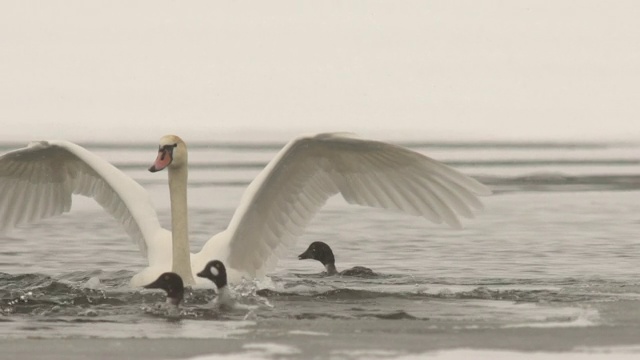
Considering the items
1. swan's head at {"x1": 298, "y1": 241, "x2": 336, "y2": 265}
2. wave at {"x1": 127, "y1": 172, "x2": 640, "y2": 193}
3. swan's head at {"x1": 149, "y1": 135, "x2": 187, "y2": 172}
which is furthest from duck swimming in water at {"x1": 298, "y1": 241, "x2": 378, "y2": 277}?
wave at {"x1": 127, "y1": 172, "x2": 640, "y2": 193}

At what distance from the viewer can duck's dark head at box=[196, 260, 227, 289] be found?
8828mm

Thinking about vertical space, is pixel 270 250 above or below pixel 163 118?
below

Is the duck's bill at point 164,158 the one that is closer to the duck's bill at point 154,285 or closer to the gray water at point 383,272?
the gray water at point 383,272

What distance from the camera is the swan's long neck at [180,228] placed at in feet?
31.4

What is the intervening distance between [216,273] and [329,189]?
1153mm

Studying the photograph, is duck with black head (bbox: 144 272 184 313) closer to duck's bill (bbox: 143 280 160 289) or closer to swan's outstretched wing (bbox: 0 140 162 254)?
duck's bill (bbox: 143 280 160 289)

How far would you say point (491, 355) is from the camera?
22.2 ft

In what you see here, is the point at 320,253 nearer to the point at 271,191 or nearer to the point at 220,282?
the point at 271,191

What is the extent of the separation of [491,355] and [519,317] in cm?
137

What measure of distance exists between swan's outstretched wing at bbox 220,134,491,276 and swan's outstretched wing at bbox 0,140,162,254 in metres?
0.77

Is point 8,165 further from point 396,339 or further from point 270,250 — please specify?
point 396,339

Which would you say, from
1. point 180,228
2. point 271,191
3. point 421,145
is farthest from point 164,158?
point 421,145

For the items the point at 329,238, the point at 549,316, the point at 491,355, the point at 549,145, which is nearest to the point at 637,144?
the point at 549,145

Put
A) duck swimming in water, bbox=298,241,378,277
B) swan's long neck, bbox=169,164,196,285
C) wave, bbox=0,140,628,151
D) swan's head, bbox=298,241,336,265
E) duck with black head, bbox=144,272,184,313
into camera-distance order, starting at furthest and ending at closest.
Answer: wave, bbox=0,140,628,151 → swan's head, bbox=298,241,336,265 → duck swimming in water, bbox=298,241,378,277 → swan's long neck, bbox=169,164,196,285 → duck with black head, bbox=144,272,184,313
